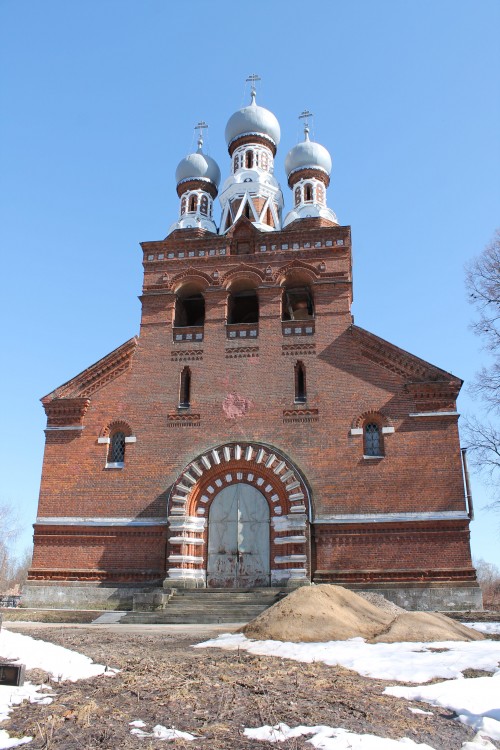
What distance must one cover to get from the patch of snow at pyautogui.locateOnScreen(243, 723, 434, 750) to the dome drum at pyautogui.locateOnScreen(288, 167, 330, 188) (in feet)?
95.8

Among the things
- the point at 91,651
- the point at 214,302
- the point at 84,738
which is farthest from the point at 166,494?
the point at 84,738

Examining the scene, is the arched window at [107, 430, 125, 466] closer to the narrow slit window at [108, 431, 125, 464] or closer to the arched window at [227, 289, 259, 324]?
the narrow slit window at [108, 431, 125, 464]

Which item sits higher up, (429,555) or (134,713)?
(429,555)

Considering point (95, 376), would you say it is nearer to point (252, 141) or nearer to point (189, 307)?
point (189, 307)

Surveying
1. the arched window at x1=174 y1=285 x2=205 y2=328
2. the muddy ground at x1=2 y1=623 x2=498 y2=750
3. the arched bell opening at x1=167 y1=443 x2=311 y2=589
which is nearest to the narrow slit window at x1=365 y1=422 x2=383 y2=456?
the arched bell opening at x1=167 y1=443 x2=311 y2=589

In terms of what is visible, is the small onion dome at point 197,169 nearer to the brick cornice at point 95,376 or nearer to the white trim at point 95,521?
the brick cornice at point 95,376

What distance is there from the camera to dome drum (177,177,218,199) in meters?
31.6

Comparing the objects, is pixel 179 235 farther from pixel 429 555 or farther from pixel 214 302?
pixel 429 555

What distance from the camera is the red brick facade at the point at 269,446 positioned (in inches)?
708

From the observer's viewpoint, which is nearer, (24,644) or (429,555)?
(24,644)

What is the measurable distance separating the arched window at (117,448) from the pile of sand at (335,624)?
31.6ft

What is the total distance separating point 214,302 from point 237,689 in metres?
16.7

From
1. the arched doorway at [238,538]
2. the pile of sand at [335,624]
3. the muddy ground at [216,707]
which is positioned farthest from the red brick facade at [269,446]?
the muddy ground at [216,707]

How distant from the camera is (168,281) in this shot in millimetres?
22375
